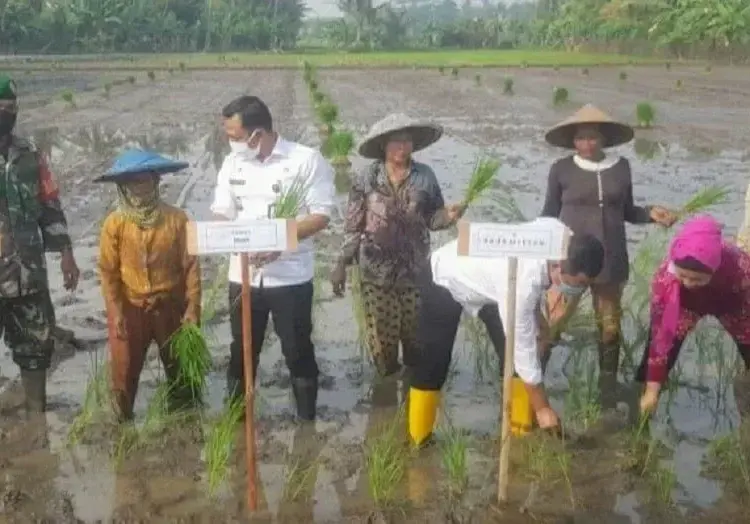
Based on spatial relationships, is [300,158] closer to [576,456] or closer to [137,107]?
[576,456]

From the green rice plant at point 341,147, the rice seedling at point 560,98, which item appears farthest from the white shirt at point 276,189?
the rice seedling at point 560,98

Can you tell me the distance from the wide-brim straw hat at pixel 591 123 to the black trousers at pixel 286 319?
137cm

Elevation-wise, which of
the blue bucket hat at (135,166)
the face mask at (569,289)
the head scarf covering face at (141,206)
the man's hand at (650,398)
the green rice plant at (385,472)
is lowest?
the green rice plant at (385,472)

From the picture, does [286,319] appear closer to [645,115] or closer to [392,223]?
[392,223]

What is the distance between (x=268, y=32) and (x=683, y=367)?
6768cm

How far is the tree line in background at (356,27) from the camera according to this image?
38.4 m

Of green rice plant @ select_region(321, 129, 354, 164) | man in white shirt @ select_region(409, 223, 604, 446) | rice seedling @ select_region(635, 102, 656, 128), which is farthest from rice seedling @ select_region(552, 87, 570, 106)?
man in white shirt @ select_region(409, 223, 604, 446)

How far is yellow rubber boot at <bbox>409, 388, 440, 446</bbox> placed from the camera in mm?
3869

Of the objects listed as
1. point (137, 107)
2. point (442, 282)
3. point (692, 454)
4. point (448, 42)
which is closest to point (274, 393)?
point (442, 282)

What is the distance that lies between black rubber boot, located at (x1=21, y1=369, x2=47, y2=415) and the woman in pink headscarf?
2.54 meters

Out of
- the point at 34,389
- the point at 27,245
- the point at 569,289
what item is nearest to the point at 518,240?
the point at 569,289

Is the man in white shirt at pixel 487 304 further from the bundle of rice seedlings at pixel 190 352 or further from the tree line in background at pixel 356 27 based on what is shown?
the tree line in background at pixel 356 27

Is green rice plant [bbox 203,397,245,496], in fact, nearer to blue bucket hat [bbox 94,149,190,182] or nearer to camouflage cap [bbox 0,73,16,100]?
blue bucket hat [bbox 94,149,190,182]

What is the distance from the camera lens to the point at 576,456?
394cm
